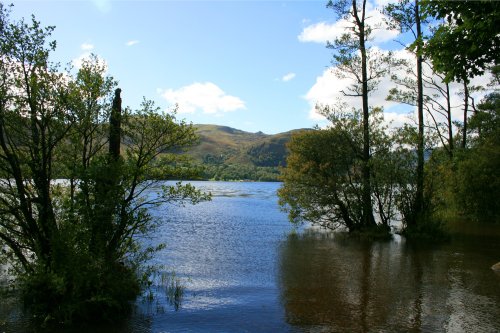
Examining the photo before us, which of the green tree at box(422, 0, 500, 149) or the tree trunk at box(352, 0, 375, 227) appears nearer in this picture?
the green tree at box(422, 0, 500, 149)

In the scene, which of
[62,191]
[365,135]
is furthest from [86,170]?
[365,135]

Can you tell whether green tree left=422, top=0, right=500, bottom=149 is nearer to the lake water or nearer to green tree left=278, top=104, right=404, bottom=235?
the lake water

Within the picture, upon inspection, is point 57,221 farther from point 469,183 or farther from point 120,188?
point 469,183

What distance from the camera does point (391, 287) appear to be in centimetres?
1378

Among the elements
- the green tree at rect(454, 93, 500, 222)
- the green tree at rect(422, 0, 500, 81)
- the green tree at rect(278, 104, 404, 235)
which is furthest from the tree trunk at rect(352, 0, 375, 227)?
the green tree at rect(454, 93, 500, 222)

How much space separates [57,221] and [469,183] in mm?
32894

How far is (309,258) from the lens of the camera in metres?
19.2

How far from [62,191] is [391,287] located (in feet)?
35.2

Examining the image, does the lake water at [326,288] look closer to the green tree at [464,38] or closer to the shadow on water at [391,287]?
the shadow on water at [391,287]

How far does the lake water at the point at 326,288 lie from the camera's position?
409 inches

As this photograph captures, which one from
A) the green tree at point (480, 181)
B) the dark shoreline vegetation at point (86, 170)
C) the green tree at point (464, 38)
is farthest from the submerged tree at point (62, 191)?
the green tree at point (480, 181)

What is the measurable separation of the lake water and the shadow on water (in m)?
0.03

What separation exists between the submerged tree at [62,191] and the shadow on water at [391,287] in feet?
16.7

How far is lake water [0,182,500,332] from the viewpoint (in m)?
10.4
